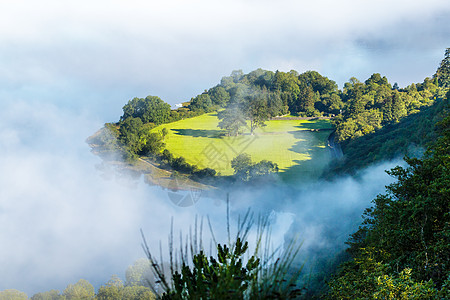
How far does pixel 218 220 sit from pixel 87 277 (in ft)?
62.9

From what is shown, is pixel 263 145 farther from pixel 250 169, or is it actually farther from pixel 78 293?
pixel 78 293

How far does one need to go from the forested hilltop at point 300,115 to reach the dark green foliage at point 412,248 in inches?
845

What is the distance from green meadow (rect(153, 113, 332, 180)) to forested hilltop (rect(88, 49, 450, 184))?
2747mm

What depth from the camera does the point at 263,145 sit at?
249ft

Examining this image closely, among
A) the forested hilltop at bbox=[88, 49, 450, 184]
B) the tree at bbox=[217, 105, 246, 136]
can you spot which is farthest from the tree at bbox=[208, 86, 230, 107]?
the tree at bbox=[217, 105, 246, 136]

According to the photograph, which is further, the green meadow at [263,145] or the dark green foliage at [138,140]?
the dark green foliage at [138,140]

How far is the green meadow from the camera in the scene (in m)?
61.8

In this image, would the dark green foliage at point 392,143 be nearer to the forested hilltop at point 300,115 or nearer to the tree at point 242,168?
the forested hilltop at point 300,115

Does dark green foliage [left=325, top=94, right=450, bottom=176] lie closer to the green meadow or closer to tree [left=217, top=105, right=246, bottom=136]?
the green meadow

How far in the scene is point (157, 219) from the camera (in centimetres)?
5278

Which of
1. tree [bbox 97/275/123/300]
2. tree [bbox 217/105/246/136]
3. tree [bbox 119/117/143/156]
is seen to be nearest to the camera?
tree [bbox 97/275/123/300]

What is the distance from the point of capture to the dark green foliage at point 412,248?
12.4 metres

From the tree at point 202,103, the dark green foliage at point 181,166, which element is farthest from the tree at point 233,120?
the tree at point 202,103

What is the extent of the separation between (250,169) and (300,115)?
59200 mm
